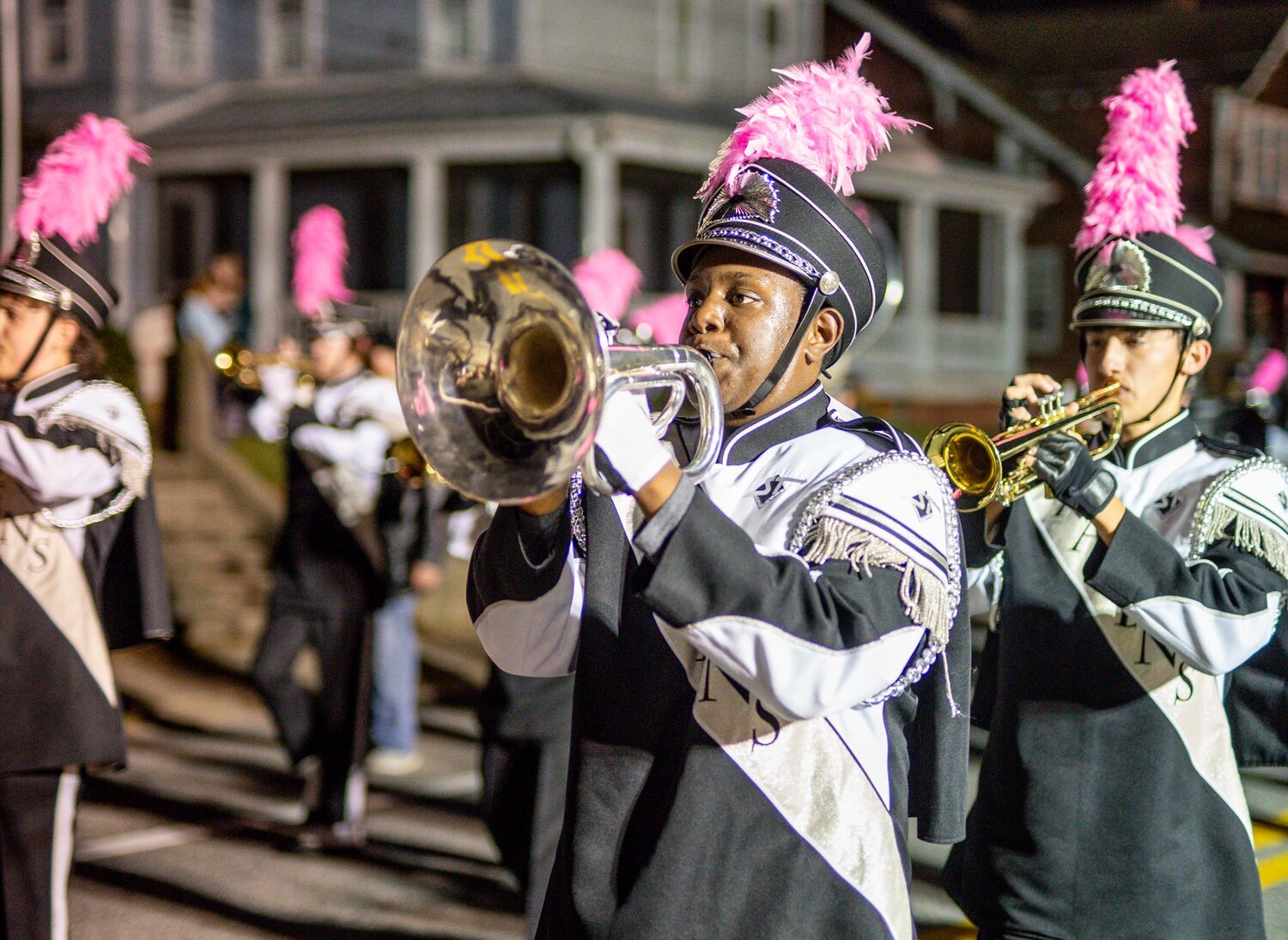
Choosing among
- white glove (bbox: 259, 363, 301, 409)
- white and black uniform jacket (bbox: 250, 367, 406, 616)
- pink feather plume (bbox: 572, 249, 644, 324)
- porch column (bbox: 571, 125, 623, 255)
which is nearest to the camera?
white and black uniform jacket (bbox: 250, 367, 406, 616)

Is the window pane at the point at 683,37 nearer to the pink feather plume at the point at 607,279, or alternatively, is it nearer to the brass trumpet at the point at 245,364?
the brass trumpet at the point at 245,364

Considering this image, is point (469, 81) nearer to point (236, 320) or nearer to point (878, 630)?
point (236, 320)

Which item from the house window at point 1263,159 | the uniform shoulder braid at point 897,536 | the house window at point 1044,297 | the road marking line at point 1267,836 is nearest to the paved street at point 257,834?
the road marking line at point 1267,836

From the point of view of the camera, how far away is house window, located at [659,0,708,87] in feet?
70.4

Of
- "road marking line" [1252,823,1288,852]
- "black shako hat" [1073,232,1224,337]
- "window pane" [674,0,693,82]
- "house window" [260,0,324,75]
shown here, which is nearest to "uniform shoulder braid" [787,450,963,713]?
"black shako hat" [1073,232,1224,337]

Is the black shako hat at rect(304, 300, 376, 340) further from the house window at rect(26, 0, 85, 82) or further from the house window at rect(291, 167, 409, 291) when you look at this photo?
the house window at rect(26, 0, 85, 82)

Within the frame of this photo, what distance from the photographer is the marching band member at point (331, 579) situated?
6.36 meters

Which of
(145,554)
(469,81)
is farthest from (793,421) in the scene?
(469,81)

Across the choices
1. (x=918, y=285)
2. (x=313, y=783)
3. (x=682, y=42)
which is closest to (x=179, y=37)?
(x=682, y=42)

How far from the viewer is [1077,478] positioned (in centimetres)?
320

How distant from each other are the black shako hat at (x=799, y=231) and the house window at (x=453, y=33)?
61.3 ft

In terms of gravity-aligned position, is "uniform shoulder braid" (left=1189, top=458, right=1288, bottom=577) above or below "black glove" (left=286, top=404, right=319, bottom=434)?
above

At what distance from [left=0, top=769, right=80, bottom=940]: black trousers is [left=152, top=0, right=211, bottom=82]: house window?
768 inches

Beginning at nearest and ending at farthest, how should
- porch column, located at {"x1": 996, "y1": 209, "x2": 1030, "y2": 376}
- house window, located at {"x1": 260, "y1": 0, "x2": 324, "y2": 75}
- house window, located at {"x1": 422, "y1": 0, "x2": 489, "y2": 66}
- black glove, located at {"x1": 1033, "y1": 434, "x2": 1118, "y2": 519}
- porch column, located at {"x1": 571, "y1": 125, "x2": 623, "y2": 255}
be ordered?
black glove, located at {"x1": 1033, "y1": 434, "x2": 1118, "y2": 519}
porch column, located at {"x1": 571, "y1": 125, "x2": 623, "y2": 255}
house window, located at {"x1": 422, "y1": 0, "x2": 489, "y2": 66}
house window, located at {"x1": 260, "y1": 0, "x2": 324, "y2": 75}
porch column, located at {"x1": 996, "y1": 209, "x2": 1030, "y2": 376}
